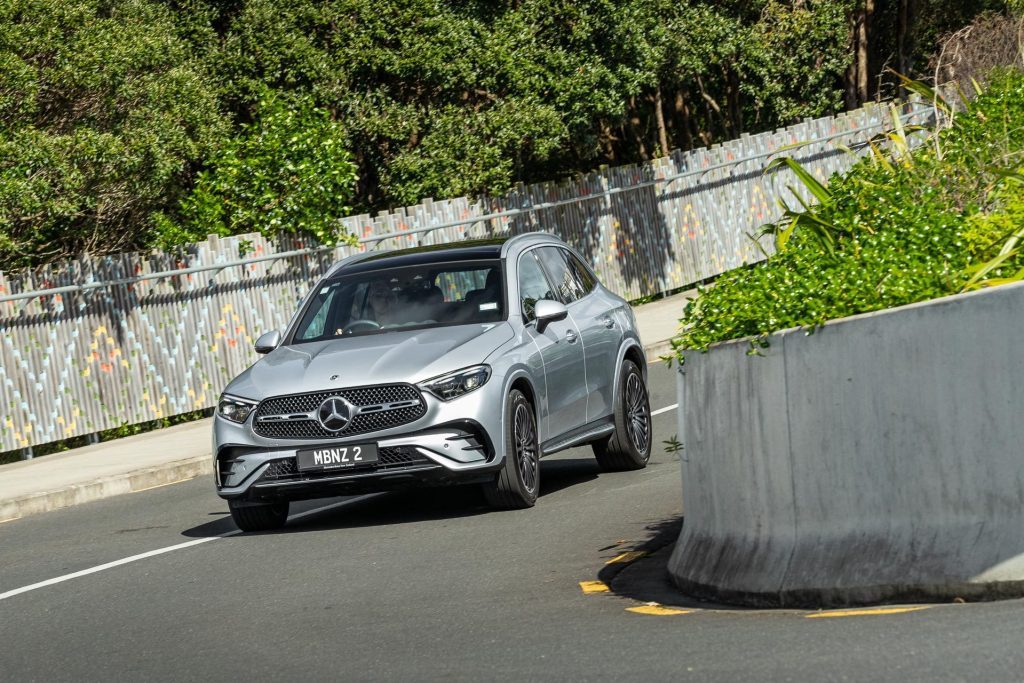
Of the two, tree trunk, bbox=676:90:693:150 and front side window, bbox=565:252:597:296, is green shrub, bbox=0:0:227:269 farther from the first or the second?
tree trunk, bbox=676:90:693:150

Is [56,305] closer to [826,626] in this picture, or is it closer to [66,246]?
[66,246]

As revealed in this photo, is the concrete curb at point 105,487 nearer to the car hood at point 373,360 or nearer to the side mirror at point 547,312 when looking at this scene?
the car hood at point 373,360

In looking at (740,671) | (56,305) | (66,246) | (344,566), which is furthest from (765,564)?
(66,246)

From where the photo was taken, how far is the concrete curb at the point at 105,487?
14383 mm

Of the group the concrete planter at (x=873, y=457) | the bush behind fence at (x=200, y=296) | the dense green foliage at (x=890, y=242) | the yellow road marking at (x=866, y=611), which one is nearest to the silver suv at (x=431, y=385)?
the dense green foliage at (x=890, y=242)

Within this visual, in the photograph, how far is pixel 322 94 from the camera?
28.3m

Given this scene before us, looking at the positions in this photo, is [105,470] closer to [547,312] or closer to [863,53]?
[547,312]

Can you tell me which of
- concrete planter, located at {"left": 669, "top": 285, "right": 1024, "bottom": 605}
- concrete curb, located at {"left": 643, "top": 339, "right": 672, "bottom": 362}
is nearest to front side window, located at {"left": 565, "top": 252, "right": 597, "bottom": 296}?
concrete planter, located at {"left": 669, "top": 285, "right": 1024, "bottom": 605}

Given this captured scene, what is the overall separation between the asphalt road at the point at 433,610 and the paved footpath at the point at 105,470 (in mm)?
1574

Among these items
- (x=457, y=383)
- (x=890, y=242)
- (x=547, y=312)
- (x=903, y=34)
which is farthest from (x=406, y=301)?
(x=903, y=34)

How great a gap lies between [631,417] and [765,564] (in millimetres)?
5490

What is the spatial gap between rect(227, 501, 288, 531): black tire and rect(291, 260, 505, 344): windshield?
1.18 meters

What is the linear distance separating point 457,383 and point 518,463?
738mm

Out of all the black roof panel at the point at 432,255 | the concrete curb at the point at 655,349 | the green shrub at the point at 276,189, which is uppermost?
the green shrub at the point at 276,189
